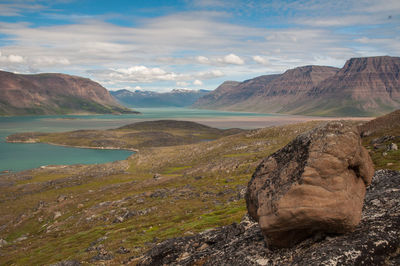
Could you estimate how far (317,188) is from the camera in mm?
14969

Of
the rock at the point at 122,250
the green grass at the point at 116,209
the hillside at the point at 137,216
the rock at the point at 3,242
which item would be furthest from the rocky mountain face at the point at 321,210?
the rock at the point at 3,242

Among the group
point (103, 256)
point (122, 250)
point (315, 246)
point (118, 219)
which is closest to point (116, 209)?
point (118, 219)

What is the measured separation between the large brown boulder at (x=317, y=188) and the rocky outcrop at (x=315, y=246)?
74cm

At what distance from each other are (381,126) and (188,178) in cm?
5935

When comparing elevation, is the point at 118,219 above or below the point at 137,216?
below

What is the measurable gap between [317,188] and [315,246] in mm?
2970

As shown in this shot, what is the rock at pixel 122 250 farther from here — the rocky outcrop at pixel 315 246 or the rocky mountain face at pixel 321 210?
the rocky mountain face at pixel 321 210

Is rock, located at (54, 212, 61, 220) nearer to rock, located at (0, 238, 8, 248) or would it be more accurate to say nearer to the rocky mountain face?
rock, located at (0, 238, 8, 248)

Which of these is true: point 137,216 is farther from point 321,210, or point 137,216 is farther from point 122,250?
point 321,210

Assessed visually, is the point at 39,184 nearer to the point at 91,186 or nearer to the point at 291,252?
the point at 91,186

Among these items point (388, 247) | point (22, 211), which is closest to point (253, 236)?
point (388, 247)

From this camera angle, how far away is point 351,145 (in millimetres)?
15797

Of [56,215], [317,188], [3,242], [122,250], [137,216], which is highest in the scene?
[317,188]

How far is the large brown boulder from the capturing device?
14664 millimetres
